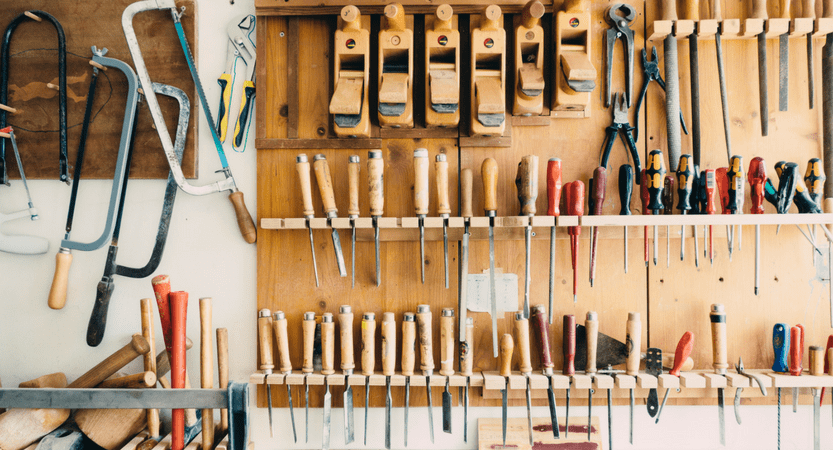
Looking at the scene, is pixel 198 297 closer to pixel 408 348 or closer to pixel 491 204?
pixel 408 348

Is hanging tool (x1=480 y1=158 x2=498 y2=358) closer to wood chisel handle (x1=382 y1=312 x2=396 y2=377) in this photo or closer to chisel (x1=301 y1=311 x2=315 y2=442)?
wood chisel handle (x1=382 y1=312 x2=396 y2=377)

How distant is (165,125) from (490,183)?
1.31 m

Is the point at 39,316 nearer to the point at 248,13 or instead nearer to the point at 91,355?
the point at 91,355

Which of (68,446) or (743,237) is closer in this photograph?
(68,446)

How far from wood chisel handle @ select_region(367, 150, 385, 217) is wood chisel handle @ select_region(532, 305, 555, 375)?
2.32 feet

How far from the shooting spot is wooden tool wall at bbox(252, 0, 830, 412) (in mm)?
1767

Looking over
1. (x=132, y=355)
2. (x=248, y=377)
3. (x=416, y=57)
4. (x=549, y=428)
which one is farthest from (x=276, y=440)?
(x=416, y=57)

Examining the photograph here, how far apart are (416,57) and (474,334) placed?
1.12 meters

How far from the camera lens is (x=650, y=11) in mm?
1784

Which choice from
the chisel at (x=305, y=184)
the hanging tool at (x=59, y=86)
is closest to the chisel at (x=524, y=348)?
the chisel at (x=305, y=184)

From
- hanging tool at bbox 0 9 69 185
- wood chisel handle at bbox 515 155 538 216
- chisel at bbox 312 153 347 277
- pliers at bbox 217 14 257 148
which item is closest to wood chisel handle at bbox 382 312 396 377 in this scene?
chisel at bbox 312 153 347 277

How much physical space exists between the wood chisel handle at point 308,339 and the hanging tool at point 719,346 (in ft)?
4.84

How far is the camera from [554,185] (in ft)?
5.20

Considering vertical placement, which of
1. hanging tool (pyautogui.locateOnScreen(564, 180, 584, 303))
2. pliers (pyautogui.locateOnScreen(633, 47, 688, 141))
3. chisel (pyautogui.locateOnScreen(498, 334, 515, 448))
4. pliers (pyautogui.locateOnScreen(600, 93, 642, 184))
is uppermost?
pliers (pyautogui.locateOnScreen(633, 47, 688, 141))
